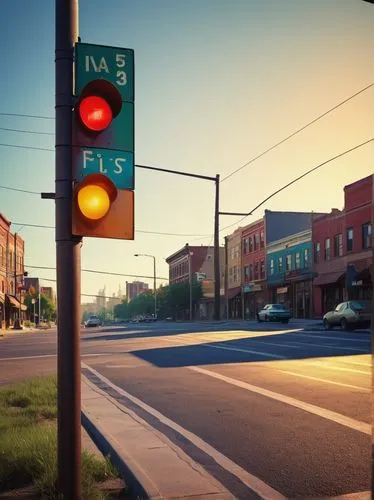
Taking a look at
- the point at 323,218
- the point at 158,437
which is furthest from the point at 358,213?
the point at 158,437

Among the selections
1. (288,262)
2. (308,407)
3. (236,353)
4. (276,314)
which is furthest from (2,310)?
(308,407)

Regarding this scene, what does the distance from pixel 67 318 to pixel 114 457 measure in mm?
2091

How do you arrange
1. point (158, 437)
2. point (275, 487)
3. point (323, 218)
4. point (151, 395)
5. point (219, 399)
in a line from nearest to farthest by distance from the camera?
point (275, 487) → point (158, 437) → point (219, 399) → point (151, 395) → point (323, 218)

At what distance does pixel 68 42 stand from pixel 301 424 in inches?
203

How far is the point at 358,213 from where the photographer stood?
133 ft

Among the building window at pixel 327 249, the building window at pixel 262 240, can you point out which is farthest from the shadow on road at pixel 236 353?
the building window at pixel 262 240

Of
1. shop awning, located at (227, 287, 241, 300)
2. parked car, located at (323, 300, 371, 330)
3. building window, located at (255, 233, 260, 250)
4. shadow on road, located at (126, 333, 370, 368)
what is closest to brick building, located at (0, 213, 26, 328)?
shop awning, located at (227, 287, 241, 300)

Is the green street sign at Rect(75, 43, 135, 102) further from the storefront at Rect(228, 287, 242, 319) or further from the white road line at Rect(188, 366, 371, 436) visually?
the storefront at Rect(228, 287, 242, 319)

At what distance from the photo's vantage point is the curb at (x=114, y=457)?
470 centimetres

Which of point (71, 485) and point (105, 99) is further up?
point (105, 99)

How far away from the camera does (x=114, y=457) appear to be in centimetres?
555

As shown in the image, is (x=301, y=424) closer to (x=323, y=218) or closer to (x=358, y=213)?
(x=358, y=213)

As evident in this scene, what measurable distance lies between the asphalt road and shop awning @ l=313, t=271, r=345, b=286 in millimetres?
25889

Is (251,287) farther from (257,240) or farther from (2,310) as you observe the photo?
(2,310)
